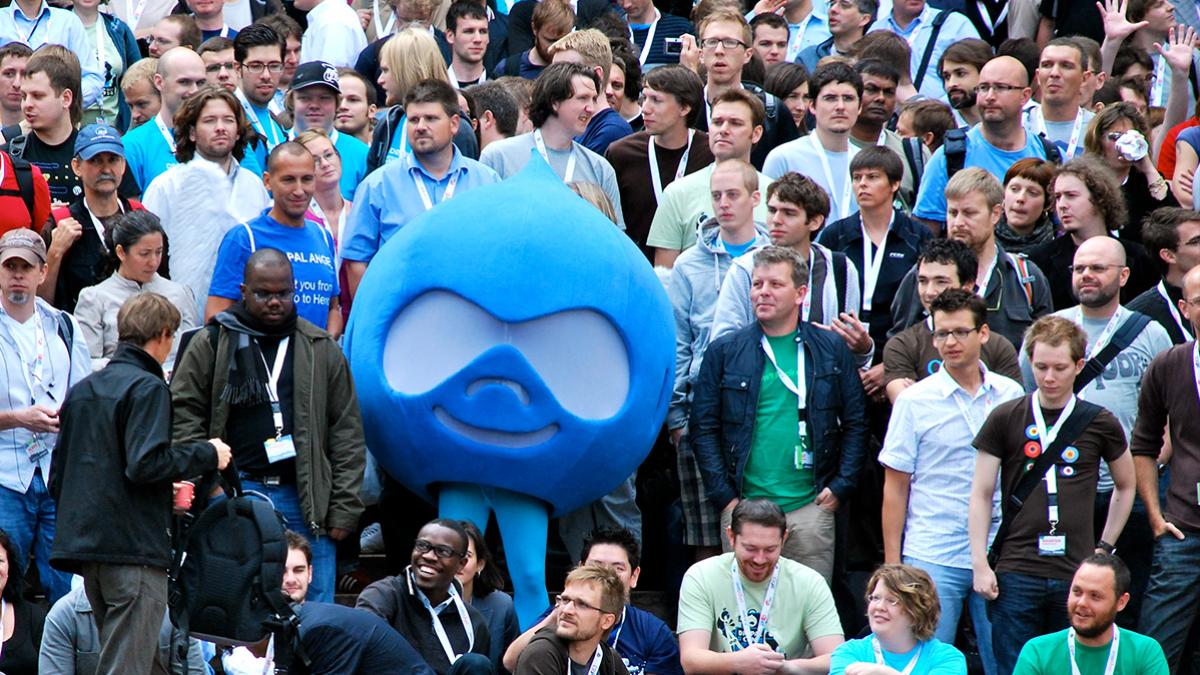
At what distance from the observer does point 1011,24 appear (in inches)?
568

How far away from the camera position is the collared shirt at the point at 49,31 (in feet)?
39.6

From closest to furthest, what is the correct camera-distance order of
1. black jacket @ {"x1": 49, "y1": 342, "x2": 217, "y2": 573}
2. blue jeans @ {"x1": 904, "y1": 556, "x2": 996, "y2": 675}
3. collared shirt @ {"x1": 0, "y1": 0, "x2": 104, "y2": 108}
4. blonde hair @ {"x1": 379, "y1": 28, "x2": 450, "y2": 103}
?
black jacket @ {"x1": 49, "y1": 342, "x2": 217, "y2": 573} < blue jeans @ {"x1": 904, "y1": 556, "x2": 996, "y2": 675} < blonde hair @ {"x1": 379, "y1": 28, "x2": 450, "y2": 103} < collared shirt @ {"x1": 0, "y1": 0, "x2": 104, "y2": 108}

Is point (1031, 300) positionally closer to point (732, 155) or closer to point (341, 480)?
point (732, 155)

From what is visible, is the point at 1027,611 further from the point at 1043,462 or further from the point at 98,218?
the point at 98,218

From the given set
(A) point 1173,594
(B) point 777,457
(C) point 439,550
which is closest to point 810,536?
(B) point 777,457

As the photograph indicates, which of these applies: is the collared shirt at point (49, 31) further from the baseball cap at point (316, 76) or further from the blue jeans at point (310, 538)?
the blue jeans at point (310, 538)

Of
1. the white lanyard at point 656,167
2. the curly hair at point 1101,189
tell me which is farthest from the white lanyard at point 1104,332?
the white lanyard at point 656,167

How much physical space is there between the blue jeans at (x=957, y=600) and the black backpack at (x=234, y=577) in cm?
283

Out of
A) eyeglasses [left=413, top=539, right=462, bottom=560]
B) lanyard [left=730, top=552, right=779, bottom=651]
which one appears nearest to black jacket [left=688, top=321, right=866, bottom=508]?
lanyard [left=730, top=552, right=779, bottom=651]

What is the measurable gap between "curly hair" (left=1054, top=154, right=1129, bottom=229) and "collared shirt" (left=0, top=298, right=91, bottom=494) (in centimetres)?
463

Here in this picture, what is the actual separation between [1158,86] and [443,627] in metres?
6.74

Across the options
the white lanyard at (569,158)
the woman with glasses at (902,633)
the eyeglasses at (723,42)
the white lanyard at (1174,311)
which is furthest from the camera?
the eyeglasses at (723,42)

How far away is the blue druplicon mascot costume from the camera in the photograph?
8398mm

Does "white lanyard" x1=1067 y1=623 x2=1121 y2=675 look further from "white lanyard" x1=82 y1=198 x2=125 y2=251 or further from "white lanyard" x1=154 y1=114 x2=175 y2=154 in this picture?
"white lanyard" x1=154 y1=114 x2=175 y2=154
